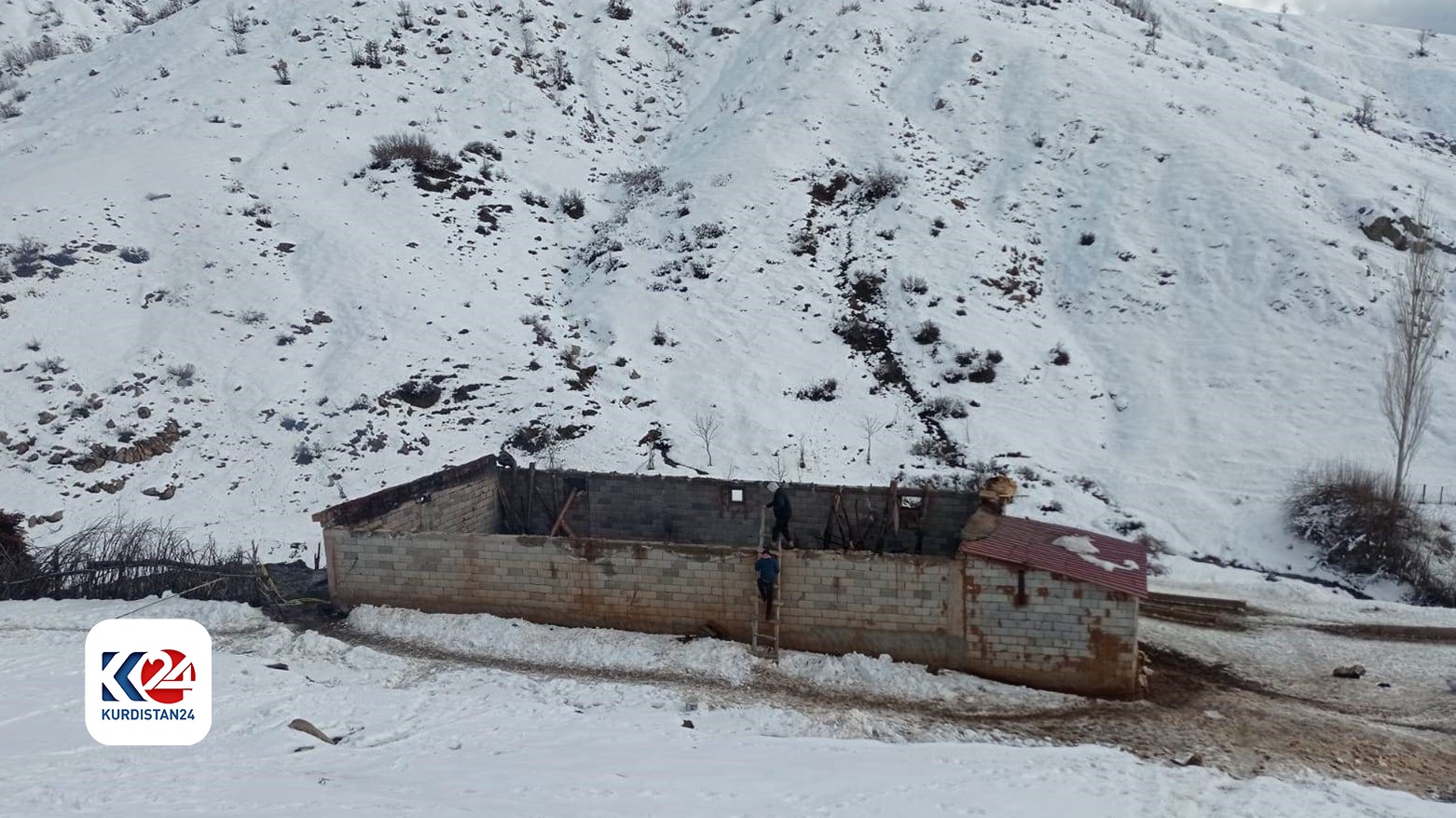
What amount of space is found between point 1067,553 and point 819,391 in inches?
455

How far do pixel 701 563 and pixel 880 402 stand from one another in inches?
447

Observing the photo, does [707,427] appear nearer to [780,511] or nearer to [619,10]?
[780,511]

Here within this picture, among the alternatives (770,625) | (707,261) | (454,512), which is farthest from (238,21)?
(770,625)

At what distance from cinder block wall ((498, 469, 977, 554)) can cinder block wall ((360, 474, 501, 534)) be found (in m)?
0.36

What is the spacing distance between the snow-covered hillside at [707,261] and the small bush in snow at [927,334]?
0.39 metres

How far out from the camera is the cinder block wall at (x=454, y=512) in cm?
1319

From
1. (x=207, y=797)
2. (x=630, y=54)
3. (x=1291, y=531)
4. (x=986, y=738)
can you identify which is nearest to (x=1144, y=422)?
(x=1291, y=531)

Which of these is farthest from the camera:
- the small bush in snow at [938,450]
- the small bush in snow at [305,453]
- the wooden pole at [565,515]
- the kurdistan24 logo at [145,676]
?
the small bush in snow at [938,450]

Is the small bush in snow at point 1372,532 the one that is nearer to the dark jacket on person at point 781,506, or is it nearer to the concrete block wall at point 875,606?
the concrete block wall at point 875,606

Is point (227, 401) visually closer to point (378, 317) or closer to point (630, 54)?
point (378, 317)

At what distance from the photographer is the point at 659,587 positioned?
37.2 ft

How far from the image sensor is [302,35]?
119 ft

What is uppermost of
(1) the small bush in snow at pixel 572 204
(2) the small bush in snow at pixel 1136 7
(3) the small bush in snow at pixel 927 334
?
(2) the small bush in snow at pixel 1136 7

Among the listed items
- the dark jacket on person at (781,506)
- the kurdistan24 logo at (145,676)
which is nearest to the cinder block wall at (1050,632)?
the dark jacket on person at (781,506)
